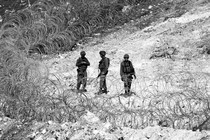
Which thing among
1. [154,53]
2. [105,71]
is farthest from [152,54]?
[105,71]

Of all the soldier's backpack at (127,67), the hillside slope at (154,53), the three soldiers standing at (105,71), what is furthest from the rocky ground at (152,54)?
the soldier's backpack at (127,67)

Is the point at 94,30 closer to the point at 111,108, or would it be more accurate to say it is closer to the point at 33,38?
the point at 33,38

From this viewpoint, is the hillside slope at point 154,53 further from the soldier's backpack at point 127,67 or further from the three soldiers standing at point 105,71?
the soldier's backpack at point 127,67

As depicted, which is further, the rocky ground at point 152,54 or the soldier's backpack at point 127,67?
the rocky ground at point 152,54

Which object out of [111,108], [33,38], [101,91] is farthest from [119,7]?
[111,108]

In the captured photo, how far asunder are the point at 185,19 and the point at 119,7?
2.83 m

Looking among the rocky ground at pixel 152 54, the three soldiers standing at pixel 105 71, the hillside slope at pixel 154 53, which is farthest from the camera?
the hillside slope at pixel 154 53

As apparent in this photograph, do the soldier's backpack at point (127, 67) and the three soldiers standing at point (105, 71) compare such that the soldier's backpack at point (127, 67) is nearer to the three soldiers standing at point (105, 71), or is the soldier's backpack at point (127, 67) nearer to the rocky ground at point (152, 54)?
the three soldiers standing at point (105, 71)

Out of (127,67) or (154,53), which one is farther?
(154,53)

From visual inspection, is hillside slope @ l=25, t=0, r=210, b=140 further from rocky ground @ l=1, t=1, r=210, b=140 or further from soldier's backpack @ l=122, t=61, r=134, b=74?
soldier's backpack @ l=122, t=61, r=134, b=74

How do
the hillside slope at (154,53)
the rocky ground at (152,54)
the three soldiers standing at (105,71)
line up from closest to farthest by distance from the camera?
the three soldiers standing at (105,71) < the rocky ground at (152,54) < the hillside slope at (154,53)

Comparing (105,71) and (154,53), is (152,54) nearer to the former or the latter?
(154,53)

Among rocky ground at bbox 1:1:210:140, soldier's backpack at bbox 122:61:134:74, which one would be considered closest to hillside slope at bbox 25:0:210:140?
rocky ground at bbox 1:1:210:140

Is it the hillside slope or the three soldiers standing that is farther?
the hillside slope
